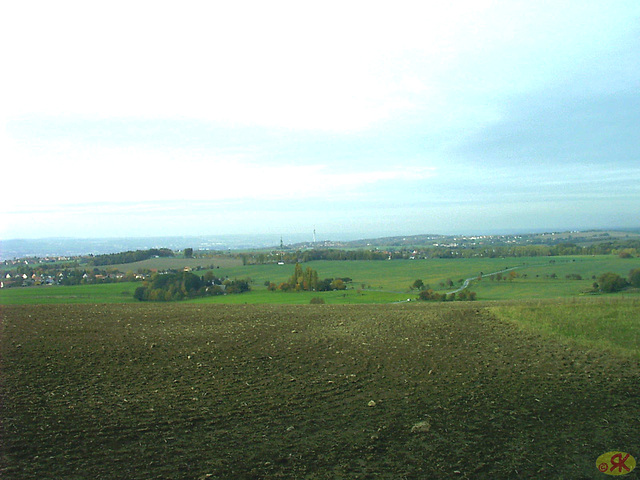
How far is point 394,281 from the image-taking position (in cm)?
4334

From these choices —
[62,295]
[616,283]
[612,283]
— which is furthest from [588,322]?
[62,295]

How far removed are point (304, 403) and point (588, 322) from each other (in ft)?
34.2

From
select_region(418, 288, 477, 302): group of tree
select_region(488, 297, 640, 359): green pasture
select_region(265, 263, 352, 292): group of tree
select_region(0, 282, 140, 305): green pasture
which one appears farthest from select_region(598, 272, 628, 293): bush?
select_region(0, 282, 140, 305): green pasture

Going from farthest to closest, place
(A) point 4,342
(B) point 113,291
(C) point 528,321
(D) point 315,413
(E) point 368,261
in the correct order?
(E) point 368,261 < (B) point 113,291 < (C) point 528,321 < (A) point 4,342 < (D) point 315,413

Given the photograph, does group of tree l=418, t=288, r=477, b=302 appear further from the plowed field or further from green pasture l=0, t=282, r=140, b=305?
green pasture l=0, t=282, r=140, b=305

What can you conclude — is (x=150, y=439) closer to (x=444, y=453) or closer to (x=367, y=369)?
(x=444, y=453)

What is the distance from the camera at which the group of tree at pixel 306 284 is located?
39.4 meters

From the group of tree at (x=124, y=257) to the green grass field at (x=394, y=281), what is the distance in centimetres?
167

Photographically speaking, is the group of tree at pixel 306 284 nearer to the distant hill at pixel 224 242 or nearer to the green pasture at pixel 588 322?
the distant hill at pixel 224 242

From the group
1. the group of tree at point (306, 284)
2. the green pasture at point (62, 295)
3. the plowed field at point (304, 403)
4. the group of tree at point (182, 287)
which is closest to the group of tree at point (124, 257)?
the group of tree at point (182, 287)

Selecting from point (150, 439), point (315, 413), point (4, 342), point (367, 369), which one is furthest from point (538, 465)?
point (4, 342)

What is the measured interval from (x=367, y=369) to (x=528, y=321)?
7158mm

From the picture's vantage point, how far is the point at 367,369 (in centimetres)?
1007

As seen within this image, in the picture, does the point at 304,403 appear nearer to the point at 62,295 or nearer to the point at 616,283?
the point at 62,295
